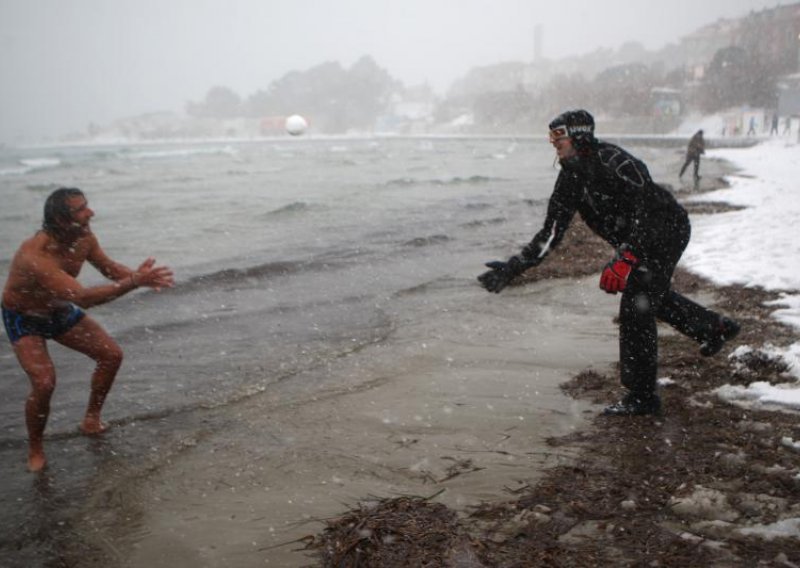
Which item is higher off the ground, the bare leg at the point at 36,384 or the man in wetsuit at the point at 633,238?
the man in wetsuit at the point at 633,238

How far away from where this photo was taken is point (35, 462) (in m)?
4.16

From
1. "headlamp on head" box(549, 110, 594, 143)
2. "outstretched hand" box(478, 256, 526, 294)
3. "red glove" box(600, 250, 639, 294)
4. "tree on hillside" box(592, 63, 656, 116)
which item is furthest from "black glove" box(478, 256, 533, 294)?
"tree on hillside" box(592, 63, 656, 116)

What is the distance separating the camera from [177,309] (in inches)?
349

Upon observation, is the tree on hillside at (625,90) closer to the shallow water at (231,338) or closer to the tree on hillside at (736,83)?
the tree on hillside at (736,83)

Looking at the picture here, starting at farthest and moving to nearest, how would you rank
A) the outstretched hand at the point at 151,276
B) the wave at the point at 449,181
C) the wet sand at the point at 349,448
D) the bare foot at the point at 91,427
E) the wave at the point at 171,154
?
the wave at the point at 171,154
the wave at the point at 449,181
the bare foot at the point at 91,427
the outstretched hand at the point at 151,276
the wet sand at the point at 349,448

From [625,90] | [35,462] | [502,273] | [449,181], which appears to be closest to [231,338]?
[35,462]

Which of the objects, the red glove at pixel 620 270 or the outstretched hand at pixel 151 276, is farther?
the outstretched hand at pixel 151 276

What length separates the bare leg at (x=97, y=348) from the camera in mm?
4250

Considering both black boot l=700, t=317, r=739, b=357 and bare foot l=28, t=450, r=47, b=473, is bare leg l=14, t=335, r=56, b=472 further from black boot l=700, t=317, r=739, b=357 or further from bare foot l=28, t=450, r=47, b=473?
black boot l=700, t=317, r=739, b=357

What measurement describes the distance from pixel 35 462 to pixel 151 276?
157 cm

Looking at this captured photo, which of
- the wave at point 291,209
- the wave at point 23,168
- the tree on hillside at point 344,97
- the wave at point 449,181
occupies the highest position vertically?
the tree on hillside at point 344,97

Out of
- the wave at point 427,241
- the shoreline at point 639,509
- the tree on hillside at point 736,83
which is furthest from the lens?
the tree on hillside at point 736,83

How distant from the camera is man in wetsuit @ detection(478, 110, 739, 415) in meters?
3.74

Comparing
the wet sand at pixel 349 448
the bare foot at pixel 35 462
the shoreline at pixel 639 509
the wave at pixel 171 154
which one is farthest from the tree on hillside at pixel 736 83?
the bare foot at pixel 35 462
